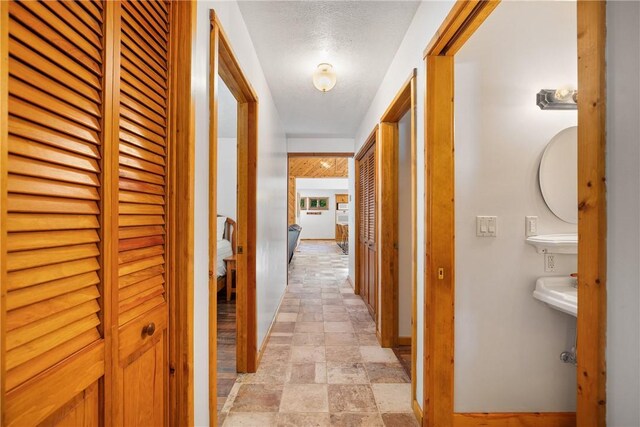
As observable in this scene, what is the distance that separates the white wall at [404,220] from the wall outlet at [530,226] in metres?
1.22

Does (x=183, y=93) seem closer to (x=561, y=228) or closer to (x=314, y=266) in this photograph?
(x=561, y=228)

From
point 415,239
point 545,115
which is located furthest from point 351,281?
point 545,115

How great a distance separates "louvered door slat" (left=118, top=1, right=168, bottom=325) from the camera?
0.82m

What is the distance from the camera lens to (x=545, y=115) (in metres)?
1.70

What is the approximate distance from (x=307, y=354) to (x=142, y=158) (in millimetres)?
2147

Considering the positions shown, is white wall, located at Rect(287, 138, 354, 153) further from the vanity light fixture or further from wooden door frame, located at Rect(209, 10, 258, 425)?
the vanity light fixture

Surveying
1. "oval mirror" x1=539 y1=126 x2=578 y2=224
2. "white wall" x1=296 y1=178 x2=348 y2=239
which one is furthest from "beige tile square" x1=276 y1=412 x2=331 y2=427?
"white wall" x1=296 y1=178 x2=348 y2=239

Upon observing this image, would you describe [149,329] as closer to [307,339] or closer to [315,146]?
[307,339]

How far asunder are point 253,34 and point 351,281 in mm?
3803

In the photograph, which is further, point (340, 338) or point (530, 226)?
Answer: point (340, 338)

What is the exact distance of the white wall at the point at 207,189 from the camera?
1.19 m

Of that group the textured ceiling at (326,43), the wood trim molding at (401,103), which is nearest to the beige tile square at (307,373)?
the wood trim molding at (401,103)

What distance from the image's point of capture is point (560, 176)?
169cm

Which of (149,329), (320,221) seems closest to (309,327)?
(149,329)
